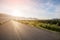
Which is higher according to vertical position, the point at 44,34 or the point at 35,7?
the point at 35,7

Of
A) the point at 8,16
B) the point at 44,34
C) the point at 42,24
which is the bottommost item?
the point at 44,34

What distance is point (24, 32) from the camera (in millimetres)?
1864

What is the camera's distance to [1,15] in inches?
72.8

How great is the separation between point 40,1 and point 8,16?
0.48 m

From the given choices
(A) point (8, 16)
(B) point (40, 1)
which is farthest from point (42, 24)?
(A) point (8, 16)

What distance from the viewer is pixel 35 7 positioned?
1909mm

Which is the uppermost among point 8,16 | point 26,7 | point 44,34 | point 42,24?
point 26,7

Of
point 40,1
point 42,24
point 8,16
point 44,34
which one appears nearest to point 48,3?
point 40,1

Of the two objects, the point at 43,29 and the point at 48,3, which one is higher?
the point at 48,3

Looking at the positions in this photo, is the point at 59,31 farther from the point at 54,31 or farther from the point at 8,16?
the point at 8,16

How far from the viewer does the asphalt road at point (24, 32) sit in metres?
1.83

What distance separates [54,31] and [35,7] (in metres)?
0.41

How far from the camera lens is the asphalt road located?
1827 millimetres

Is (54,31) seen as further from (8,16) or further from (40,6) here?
(8,16)
